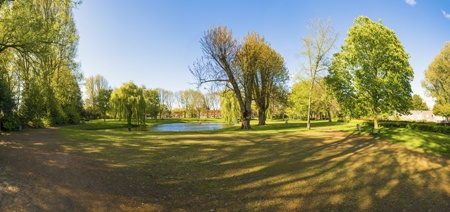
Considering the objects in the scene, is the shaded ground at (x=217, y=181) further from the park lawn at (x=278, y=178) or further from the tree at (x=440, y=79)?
the tree at (x=440, y=79)

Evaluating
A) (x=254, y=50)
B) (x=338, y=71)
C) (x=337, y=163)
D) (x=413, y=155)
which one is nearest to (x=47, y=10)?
(x=254, y=50)

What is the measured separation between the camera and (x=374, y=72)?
22.8m

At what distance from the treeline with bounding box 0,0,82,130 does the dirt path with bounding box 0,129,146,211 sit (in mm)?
10170

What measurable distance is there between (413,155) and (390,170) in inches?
160

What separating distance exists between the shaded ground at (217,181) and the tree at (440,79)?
125 ft

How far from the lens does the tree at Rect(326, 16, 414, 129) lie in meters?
21.9

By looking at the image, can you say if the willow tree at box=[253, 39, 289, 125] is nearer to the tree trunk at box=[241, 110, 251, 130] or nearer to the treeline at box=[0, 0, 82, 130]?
the tree trunk at box=[241, 110, 251, 130]

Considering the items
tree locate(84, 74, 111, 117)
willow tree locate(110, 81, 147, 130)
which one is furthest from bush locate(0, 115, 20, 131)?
tree locate(84, 74, 111, 117)

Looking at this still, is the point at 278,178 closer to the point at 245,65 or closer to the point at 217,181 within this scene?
the point at 217,181

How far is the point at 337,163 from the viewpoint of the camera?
36.1 feet

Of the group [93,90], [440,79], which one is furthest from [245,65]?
[93,90]

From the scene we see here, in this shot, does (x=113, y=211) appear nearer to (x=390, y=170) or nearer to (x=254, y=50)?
(x=390, y=170)

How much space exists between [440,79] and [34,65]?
181 ft

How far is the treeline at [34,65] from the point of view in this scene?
16.5 m
